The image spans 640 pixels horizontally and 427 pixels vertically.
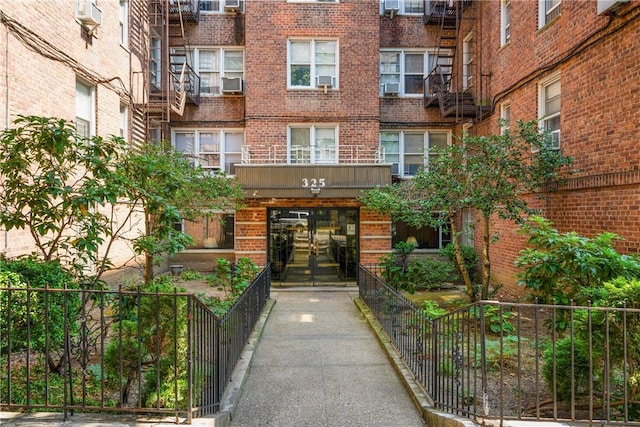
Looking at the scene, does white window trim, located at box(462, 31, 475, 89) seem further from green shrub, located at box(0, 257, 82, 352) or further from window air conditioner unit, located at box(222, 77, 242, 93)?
green shrub, located at box(0, 257, 82, 352)

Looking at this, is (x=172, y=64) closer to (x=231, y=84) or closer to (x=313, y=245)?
(x=231, y=84)

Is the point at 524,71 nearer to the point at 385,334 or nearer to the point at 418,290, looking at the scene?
the point at 418,290

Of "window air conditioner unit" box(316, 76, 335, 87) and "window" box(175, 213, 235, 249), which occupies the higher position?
"window air conditioner unit" box(316, 76, 335, 87)

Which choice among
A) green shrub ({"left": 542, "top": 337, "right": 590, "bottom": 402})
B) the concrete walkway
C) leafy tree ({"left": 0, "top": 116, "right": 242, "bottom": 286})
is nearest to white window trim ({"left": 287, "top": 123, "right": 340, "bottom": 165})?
the concrete walkway

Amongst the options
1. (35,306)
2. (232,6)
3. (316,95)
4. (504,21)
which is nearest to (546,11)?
(504,21)

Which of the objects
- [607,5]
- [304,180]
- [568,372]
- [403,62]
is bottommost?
[568,372]

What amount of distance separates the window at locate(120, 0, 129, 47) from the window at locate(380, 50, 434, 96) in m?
8.26

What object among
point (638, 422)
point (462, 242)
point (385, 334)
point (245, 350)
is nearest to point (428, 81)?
point (462, 242)

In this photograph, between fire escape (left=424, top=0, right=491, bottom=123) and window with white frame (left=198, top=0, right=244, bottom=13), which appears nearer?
fire escape (left=424, top=0, right=491, bottom=123)

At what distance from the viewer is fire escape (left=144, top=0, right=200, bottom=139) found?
1243 cm

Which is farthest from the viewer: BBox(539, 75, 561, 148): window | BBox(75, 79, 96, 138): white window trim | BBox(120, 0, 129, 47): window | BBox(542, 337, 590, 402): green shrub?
BBox(120, 0, 129, 47): window

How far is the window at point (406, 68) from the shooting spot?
1459cm

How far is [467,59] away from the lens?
1377cm

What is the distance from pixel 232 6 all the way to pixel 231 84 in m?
2.69
